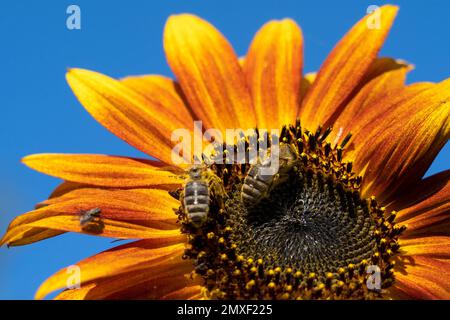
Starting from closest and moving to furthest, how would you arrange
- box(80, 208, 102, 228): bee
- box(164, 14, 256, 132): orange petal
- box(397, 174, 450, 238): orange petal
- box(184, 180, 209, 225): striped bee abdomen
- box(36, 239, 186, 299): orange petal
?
box(36, 239, 186, 299): orange petal
box(80, 208, 102, 228): bee
box(184, 180, 209, 225): striped bee abdomen
box(397, 174, 450, 238): orange petal
box(164, 14, 256, 132): orange petal

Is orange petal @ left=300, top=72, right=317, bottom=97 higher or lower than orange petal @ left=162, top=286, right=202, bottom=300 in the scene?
higher

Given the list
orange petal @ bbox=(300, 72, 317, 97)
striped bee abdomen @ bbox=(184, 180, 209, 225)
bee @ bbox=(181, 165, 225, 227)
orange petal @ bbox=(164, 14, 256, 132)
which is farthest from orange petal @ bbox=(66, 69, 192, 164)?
orange petal @ bbox=(300, 72, 317, 97)

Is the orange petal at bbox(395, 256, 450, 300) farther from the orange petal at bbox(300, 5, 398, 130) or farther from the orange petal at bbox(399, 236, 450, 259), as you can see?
the orange petal at bbox(300, 5, 398, 130)

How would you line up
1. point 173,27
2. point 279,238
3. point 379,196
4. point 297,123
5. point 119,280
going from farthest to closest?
1. point 173,27
2. point 297,123
3. point 379,196
4. point 279,238
5. point 119,280

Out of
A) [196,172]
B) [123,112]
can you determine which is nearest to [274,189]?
[196,172]

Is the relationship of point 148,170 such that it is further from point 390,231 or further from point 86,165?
point 390,231
